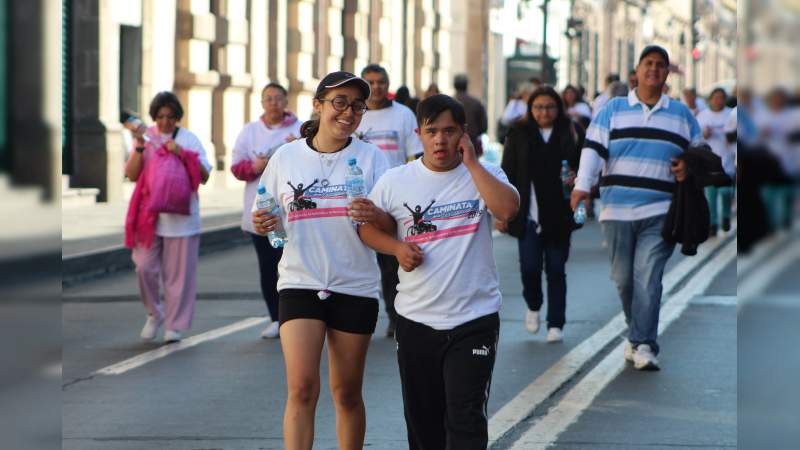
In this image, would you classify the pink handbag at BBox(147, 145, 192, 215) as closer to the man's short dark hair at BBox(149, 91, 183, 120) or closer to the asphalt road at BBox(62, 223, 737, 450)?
the man's short dark hair at BBox(149, 91, 183, 120)

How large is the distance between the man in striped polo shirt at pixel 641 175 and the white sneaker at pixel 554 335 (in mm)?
1113

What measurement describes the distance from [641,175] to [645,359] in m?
1.06

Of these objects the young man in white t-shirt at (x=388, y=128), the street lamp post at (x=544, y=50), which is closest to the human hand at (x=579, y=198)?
the young man in white t-shirt at (x=388, y=128)

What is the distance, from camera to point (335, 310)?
4906mm

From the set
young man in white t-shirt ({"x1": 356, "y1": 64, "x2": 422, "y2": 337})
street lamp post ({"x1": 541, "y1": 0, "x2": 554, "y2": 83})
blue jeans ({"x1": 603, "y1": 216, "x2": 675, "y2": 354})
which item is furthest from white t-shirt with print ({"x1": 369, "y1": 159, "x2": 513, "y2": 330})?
street lamp post ({"x1": 541, "y1": 0, "x2": 554, "y2": 83})

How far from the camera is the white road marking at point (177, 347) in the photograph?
862cm

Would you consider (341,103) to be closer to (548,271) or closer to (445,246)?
(445,246)

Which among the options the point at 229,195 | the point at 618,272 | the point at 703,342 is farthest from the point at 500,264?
the point at 229,195

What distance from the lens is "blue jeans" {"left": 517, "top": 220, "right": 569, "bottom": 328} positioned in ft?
31.5

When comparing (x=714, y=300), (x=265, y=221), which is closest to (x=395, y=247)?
(x=265, y=221)

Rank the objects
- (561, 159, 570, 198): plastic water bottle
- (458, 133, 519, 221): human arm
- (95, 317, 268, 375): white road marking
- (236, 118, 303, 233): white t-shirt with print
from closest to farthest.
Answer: (458, 133, 519, 221): human arm < (95, 317, 268, 375): white road marking < (561, 159, 570, 198): plastic water bottle < (236, 118, 303, 233): white t-shirt with print

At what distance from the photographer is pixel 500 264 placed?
15328mm

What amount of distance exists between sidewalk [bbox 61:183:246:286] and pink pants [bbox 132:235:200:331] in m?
0.74

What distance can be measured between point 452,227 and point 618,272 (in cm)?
418
